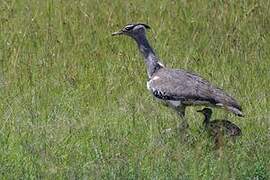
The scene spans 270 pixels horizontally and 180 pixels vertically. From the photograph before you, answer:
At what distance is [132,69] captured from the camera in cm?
936

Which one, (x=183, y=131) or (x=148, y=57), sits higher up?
(x=148, y=57)

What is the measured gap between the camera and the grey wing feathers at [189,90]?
7.32 m

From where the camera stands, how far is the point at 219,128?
24.0ft

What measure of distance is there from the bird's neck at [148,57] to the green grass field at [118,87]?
34 centimetres

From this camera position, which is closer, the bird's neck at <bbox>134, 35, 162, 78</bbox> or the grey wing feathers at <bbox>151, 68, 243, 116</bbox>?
the grey wing feathers at <bbox>151, 68, 243, 116</bbox>

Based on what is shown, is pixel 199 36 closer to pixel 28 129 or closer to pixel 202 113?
pixel 202 113

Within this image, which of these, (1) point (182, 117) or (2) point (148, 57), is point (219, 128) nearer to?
(1) point (182, 117)

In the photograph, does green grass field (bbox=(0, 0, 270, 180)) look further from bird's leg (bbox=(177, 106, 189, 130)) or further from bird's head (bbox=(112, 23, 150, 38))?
bird's head (bbox=(112, 23, 150, 38))

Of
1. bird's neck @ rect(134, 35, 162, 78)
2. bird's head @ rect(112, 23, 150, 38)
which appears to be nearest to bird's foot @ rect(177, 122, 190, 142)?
bird's neck @ rect(134, 35, 162, 78)

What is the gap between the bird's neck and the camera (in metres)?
8.10

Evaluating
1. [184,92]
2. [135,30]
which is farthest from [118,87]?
[184,92]

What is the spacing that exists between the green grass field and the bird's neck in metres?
0.34

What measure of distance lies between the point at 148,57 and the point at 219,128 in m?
1.18

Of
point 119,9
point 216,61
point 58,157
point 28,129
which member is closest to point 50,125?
point 28,129
